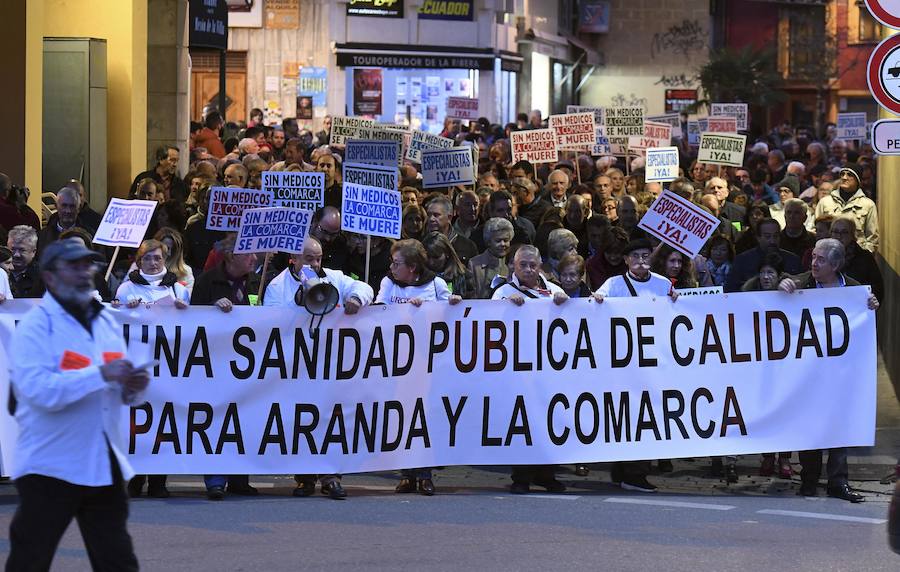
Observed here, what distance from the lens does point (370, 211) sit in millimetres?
12906

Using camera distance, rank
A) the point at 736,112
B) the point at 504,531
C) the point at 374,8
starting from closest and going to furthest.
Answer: the point at 504,531 → the point at 736,112 → the point at 374,8

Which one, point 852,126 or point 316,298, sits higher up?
point 852,126

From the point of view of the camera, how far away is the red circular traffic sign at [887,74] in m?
11.7

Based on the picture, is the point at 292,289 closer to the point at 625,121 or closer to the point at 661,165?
the point at 661,165

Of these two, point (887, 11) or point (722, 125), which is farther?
point (722, 125)

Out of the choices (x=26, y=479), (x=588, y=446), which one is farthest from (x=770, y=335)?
(x=26, y=479)

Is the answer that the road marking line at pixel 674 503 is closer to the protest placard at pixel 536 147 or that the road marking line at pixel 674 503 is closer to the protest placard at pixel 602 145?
Result: the protest placard at pixel 536 147

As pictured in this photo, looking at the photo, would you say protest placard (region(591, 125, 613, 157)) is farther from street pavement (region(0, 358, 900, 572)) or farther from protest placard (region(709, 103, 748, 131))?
street pavement (region(0, 358, 900, 572))

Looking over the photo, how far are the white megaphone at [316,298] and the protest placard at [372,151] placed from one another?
607cm

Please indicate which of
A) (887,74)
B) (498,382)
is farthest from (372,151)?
(887,74)

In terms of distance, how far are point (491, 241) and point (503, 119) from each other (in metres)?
33.6

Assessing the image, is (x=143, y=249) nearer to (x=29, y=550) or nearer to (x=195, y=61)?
(x=29, y=550)

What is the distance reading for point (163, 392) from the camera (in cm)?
1082

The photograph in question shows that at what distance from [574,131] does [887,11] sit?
11064mm
